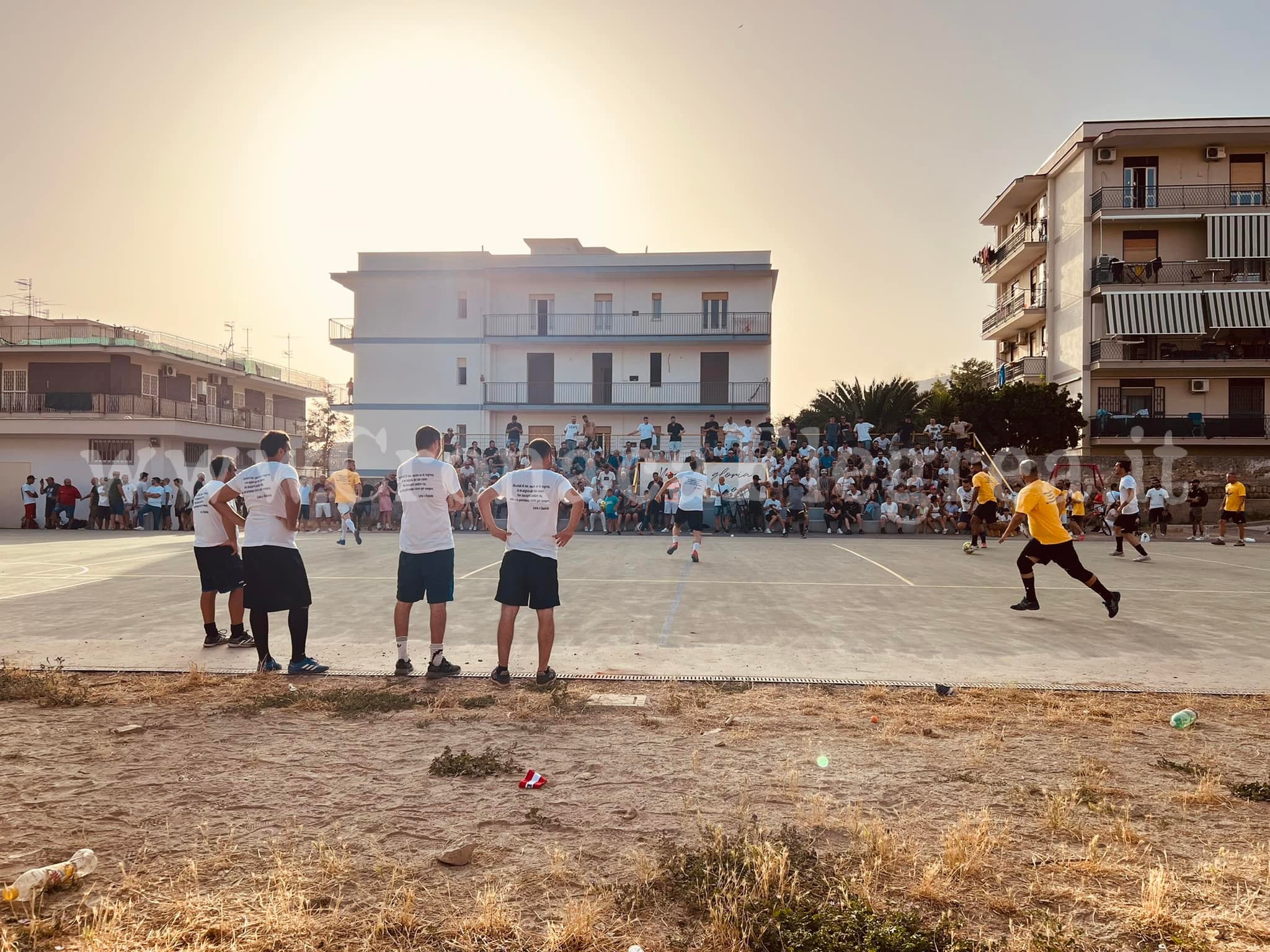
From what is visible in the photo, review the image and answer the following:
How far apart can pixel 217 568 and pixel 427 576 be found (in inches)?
101

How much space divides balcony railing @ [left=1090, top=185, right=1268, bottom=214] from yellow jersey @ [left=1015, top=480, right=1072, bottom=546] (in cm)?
3118

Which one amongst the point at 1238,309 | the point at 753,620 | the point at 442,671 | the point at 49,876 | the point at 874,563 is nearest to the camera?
the point at 49,876

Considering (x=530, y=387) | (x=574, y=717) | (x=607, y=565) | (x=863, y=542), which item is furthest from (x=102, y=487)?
(x=574, y=717)

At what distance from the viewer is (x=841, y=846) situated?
143 inches

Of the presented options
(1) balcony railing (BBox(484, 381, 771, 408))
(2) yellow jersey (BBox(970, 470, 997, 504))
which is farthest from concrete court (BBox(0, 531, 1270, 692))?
(1) balcony railing (BBox(484, 381, 771, 408))

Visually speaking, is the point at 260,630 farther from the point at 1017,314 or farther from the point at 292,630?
the point at 1017,314

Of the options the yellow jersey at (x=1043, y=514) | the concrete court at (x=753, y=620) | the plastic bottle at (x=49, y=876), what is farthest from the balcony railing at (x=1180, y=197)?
the plastic bottle at (x=49, y=876)

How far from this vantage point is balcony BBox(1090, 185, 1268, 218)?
35.4 meters

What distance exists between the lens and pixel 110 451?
40219 millimetres

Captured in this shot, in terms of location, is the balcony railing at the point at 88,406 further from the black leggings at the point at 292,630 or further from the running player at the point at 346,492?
the black leggings at the point at 292,630

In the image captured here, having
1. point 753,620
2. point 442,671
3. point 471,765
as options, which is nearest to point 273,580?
point 442,671

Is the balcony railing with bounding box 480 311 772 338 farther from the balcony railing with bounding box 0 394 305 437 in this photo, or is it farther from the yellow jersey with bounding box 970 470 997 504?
the yellow jersey with bounding box 970 470 997 504

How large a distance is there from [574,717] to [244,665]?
3383 mm

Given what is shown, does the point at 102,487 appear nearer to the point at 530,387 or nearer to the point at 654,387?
the point at 530,387
